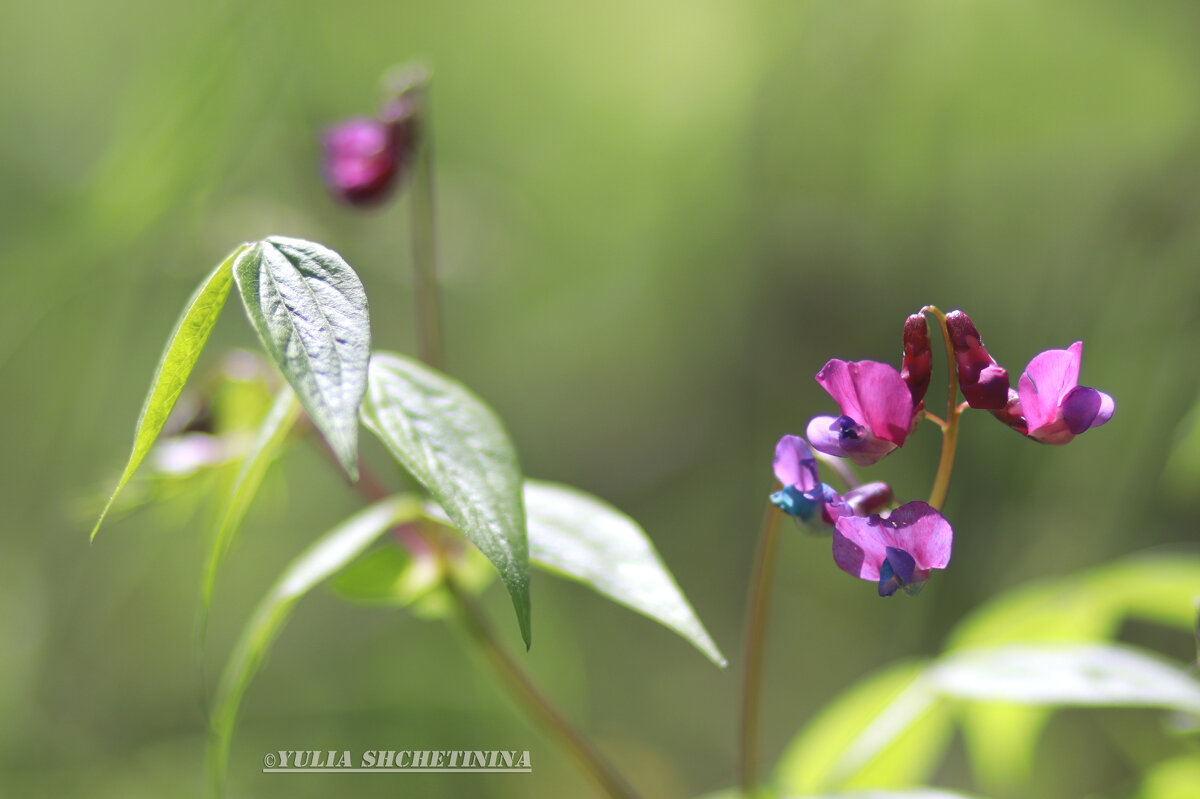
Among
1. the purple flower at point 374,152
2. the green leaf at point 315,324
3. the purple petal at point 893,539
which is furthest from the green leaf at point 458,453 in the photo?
the purple flower at point 374,152

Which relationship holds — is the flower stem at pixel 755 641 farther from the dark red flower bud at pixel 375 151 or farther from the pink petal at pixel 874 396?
the dark red flower bud at pixel 375 151

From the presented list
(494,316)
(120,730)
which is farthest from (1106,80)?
(120,730)

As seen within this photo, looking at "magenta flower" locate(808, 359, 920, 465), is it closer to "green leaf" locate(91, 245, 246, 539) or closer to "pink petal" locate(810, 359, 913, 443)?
"pink petal" locate(810, 359, 913, 443)

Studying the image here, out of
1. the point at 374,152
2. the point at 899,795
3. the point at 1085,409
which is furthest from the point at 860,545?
the point at 374,152

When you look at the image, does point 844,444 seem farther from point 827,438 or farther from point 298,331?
point 298,331

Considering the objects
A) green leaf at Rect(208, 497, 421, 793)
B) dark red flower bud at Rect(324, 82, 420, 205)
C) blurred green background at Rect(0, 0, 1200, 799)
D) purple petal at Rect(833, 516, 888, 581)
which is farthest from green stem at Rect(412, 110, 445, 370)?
blurred green background at Rect(0, 0, 1200, 799)
